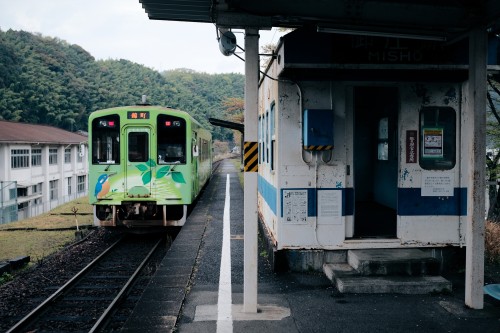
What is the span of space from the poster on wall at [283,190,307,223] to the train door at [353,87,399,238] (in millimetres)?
1546

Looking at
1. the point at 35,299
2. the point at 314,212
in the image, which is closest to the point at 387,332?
the point at 314,212

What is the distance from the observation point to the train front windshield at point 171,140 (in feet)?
35.8

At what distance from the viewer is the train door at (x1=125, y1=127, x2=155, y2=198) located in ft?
35.2

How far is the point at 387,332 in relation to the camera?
15.2 feet

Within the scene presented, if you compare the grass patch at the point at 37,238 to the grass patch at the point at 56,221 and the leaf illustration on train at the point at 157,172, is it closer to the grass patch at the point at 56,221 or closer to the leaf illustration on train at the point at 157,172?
the grass patch at the point at 56,221

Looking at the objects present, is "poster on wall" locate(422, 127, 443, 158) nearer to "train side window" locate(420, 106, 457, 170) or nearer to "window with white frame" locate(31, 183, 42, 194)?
"train side window" locate(420, 106, 457, 170)

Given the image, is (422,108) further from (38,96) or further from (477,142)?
(38,96)

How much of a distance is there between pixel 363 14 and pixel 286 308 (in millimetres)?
3466

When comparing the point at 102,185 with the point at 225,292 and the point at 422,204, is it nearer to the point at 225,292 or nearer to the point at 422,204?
the point at 225,292

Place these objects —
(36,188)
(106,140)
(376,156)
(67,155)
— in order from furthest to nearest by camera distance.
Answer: (67,155) < (36,188) < (106,140) < (376,156)

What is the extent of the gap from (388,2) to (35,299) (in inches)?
253

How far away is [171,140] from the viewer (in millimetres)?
11031

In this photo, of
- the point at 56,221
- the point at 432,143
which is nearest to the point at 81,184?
the point at 56,221

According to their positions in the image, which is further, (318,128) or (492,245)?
(492,245)
